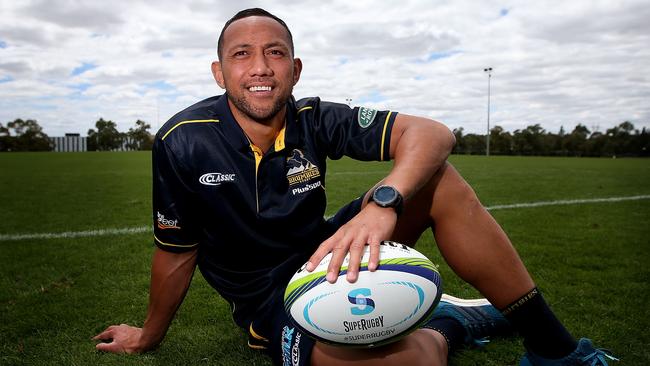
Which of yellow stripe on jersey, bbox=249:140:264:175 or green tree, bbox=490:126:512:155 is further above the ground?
green tree, bbox=490:126:512:155

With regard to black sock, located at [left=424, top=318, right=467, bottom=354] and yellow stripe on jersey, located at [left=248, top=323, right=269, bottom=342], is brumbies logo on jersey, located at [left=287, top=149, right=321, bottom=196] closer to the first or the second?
yellow stripe on jersey, located at [left=248, top=323, right=269, bottom=342]

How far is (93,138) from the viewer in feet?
360

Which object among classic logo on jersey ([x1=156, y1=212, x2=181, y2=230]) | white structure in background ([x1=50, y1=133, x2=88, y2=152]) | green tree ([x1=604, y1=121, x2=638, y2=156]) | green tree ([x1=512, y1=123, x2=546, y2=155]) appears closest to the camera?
classic logo on jersey ([x1=156, y1=212, x2=181, y2=230])

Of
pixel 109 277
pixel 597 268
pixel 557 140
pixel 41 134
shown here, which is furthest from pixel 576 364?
pixel 41 134

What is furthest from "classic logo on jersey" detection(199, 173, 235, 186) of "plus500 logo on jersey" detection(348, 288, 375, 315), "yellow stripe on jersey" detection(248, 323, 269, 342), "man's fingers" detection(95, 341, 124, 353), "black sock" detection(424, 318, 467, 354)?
"black sock" detection(424, 318, 467, 354)

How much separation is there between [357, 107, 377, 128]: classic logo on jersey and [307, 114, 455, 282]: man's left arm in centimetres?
12

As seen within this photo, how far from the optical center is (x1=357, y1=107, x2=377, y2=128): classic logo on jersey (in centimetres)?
254

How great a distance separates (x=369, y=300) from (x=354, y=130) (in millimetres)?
987

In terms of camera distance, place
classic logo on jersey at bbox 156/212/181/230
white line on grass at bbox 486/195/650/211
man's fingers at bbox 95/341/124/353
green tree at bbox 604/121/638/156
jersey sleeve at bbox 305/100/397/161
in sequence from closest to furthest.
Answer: classic logo on jersey at bbox 156/212/181/230 < jersey sleeve at bbox 305/100/397/161 < man's fingers at bbox 95/341/124/353 < white line on grass at bbox 486/195/650/211 < green tree at bbox 604/121/638/156

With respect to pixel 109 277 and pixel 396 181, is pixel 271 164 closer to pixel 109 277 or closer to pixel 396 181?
pixel 396 181

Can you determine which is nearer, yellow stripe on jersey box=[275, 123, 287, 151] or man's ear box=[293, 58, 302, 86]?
yellow stripe on jersey box=[275, 123, 287, 151]

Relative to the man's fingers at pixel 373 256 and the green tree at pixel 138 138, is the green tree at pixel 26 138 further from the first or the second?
the man's fingers at pixel 373 256

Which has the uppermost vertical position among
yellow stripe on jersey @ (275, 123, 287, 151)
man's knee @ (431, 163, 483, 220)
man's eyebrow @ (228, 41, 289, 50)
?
man's eyebrow @ (228, 41, 289, 50)

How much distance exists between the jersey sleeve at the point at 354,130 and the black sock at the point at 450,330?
878 millimetres
